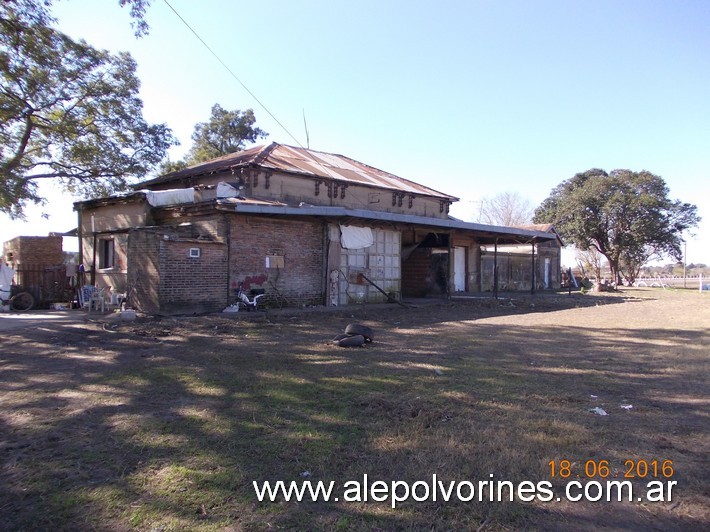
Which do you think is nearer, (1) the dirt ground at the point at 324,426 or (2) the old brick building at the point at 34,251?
(1) the dirt ground at the point at 324,426

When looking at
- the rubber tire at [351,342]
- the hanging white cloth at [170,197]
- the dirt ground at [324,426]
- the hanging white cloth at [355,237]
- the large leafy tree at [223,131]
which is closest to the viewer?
the dirt ground at [324,426]

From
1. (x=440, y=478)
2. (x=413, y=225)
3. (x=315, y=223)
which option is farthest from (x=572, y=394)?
(x=413, y=225)

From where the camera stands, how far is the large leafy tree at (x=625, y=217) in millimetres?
35031

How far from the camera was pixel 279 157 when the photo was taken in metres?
18.5

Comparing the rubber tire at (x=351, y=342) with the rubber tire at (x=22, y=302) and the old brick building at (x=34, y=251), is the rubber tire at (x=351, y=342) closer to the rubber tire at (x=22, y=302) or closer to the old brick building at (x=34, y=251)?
the rubber tire at (x=22, y=302)

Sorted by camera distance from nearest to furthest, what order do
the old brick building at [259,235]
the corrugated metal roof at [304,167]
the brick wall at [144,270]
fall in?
the brick wall at [144,270], the old brick building at [259,235], the corrugated metal roof at [304,167]

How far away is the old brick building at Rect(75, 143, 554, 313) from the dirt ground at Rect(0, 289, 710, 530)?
3.58 meters

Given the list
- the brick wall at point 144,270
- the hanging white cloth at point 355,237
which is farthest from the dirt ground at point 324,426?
the hanging white cloth at point 355,237

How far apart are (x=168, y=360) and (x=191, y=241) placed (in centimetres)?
566

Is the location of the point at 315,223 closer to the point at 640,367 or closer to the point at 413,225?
the point at 413,225

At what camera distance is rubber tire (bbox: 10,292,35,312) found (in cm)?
1410

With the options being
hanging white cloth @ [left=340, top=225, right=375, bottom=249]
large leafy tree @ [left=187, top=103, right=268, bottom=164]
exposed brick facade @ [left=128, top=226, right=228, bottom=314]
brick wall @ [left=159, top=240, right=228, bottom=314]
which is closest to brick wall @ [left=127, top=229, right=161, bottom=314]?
exposed brick facade @ [left=128, top=226, right=228, bottom=314]

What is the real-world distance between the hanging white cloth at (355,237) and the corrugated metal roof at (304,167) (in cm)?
297

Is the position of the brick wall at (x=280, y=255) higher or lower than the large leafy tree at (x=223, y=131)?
lower
